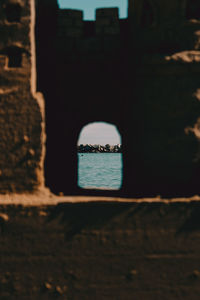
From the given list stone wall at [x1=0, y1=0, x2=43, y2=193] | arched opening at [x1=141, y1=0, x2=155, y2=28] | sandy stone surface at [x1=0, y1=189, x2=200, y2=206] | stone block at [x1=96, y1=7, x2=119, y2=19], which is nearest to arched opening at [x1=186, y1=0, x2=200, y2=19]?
arched opening at [x1=141, y1=0, x2=155, y2=28]

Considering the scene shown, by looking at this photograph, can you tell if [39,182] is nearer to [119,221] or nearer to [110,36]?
[119,221]

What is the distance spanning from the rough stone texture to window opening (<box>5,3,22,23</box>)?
253cm

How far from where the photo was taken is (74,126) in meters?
5.48

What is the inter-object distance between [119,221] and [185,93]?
1979mm

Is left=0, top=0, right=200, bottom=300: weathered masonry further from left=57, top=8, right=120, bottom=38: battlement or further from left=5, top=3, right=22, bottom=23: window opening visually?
left=57, top=8, right=120, bottom=38: battlement

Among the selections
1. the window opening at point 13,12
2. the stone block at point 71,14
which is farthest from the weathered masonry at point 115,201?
the stone block at point 71,14

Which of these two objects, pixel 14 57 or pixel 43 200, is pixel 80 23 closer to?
pixel 14 57


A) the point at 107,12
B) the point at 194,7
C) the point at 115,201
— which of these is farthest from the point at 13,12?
the point at 115,201

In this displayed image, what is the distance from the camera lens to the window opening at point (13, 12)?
12.7 feet

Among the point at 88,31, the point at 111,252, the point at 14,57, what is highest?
the point at 88,31

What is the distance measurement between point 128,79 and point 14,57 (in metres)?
1.96

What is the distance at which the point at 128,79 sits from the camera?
16.3 feet

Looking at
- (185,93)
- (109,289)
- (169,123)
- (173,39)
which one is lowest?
(109,289)

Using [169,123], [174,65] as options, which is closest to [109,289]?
[169,123]
